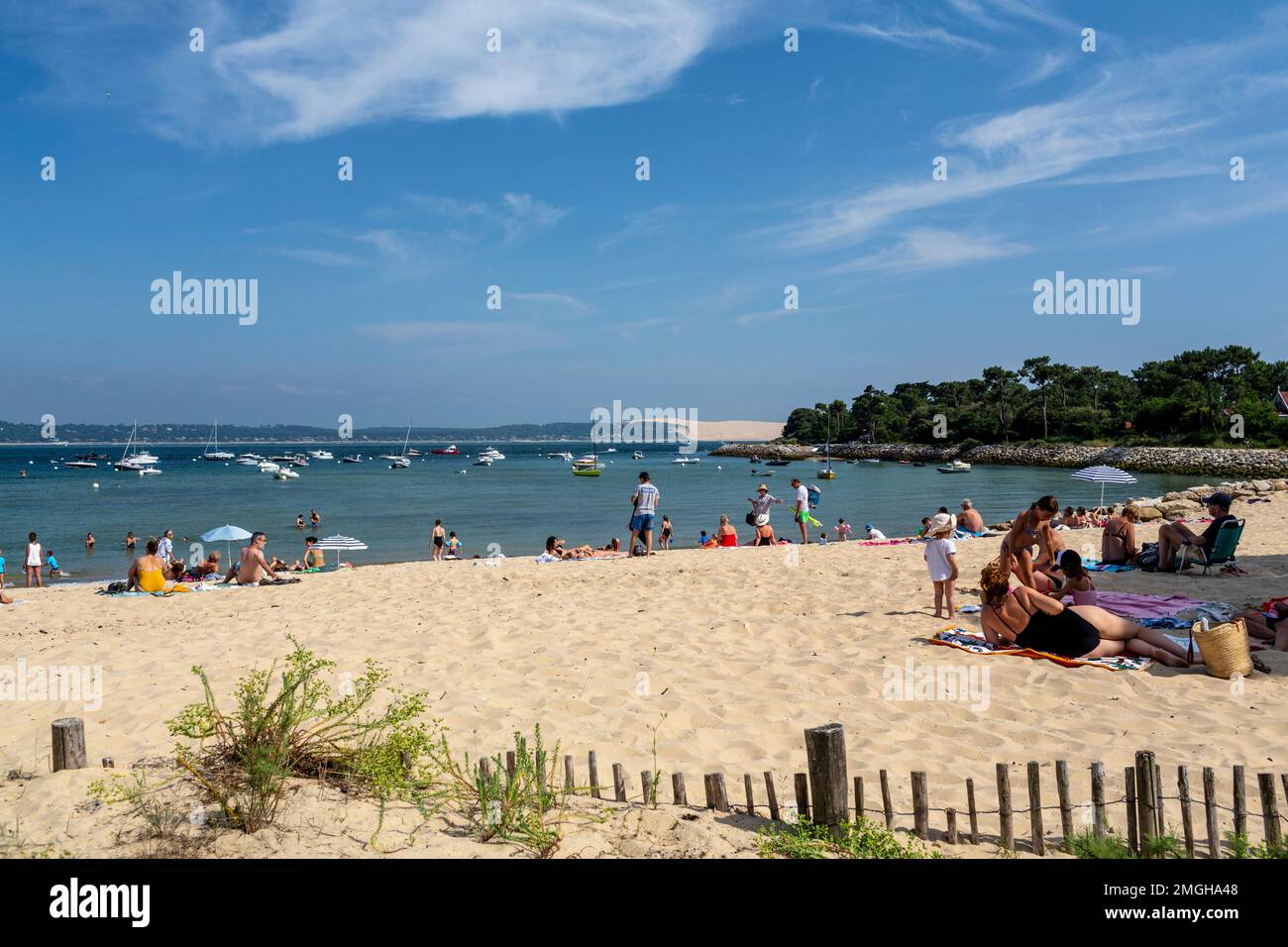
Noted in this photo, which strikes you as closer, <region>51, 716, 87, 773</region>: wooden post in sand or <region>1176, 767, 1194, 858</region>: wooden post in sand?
<region>1176, 767, 1194, 858</region>: wooden post in sand

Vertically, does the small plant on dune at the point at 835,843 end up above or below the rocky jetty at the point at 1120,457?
below

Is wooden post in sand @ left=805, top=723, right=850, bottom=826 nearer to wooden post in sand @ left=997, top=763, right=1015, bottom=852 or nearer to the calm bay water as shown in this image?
wooden post in sand @ left=997, top=763, right=1015, bottom=852

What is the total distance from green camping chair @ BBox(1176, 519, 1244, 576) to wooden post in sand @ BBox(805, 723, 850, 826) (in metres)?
9.95

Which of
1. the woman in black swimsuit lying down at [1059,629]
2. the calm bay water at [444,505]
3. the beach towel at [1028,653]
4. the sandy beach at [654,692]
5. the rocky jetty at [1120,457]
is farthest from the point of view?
the rocky jetty at [1120,457]

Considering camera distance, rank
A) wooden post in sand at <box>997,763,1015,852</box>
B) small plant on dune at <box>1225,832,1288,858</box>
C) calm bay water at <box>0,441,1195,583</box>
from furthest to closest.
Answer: calm bay water at <box>0,441,1195,583</box> → wooden post in sand at <box>997,763,1015,852</box> → small plant on dune at <box>1225,832,1288,858</box>

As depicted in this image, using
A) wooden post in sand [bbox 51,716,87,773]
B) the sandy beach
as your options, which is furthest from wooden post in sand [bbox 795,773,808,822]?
wooden post in sand [bbox 51,716,87,773]

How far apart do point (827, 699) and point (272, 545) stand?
83.7 ft

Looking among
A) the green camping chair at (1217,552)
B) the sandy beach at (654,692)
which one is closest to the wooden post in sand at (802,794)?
the sandy beach at (654,692)

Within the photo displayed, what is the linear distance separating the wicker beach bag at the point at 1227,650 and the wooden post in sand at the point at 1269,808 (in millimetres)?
3220

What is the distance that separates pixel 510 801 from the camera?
395 cm

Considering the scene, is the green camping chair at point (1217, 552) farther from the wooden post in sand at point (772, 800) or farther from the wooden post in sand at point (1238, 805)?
the wooden post in sand at point (772, 800)

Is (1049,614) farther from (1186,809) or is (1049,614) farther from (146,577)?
(146,577)

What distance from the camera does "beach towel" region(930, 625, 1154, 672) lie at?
22.9 feet

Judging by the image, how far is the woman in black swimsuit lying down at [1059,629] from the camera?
716cm
